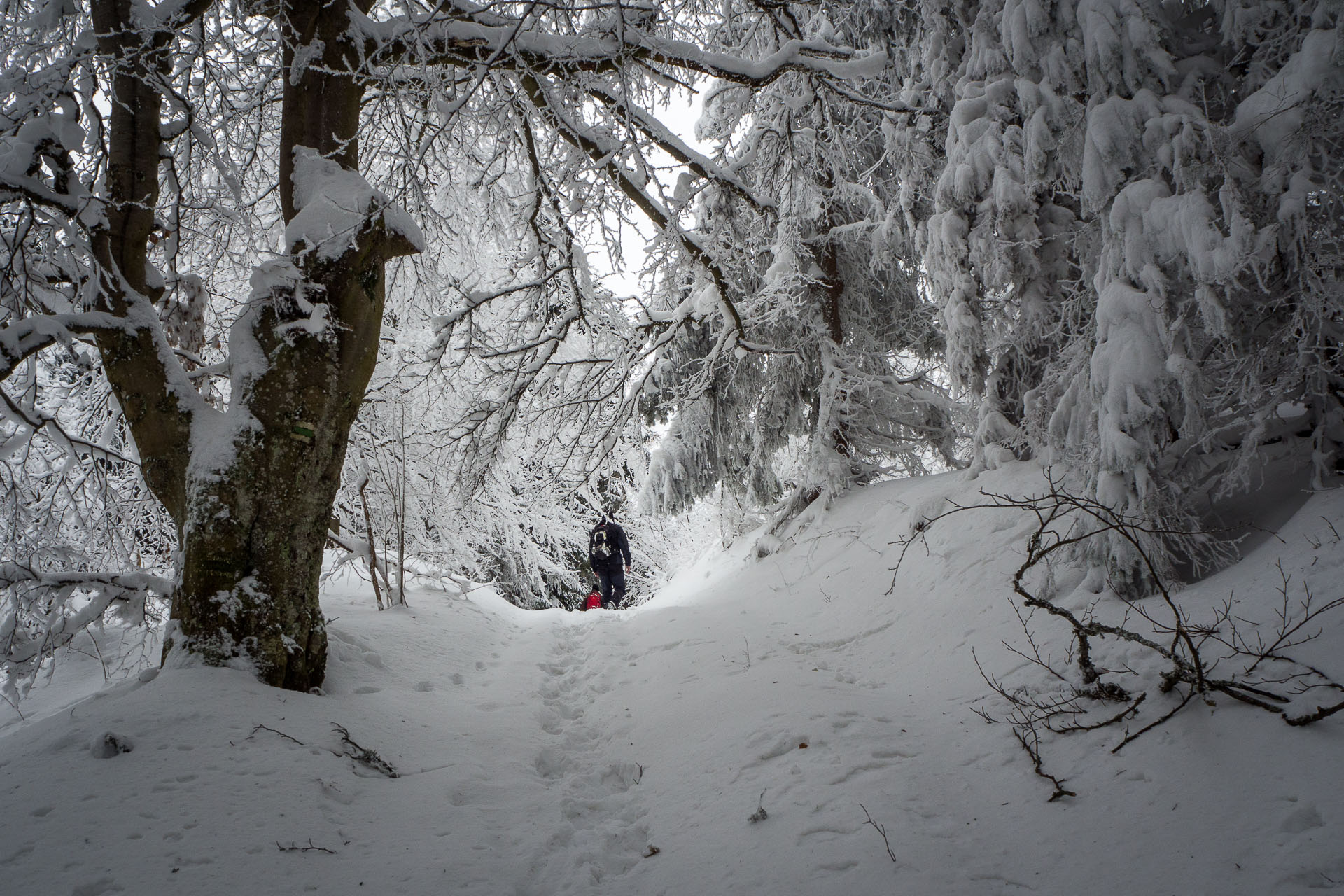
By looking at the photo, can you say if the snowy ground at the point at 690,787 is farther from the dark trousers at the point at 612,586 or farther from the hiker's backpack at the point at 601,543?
the dark trousers at the point at 612,586

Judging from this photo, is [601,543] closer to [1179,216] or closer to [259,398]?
[259,398]

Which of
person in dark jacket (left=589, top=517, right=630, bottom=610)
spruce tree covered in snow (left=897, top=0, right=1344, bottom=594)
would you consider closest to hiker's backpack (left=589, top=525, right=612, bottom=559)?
person in dark jacket (left=589, top=517, right=630, bottom=610)

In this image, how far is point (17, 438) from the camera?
3377 millimetres

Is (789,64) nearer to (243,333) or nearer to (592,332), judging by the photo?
(592,332)

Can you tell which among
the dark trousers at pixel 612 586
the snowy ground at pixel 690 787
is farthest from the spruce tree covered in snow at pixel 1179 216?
the dark trousers at pixel 612 586

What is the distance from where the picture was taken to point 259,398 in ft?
10.9

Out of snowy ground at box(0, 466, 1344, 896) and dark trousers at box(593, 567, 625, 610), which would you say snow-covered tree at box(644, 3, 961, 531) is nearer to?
dark trousers at box(593, 567, 625, 610)

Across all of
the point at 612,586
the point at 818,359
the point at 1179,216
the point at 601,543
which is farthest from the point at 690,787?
the point at 612,586

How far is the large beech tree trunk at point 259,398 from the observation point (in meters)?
3.17

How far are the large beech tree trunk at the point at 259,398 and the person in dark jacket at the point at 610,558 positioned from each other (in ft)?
23.2

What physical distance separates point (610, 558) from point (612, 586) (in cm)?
54

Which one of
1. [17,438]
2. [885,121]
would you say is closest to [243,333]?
[17,438]

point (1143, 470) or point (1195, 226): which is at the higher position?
point (1195, 226)

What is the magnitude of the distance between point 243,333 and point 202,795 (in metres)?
2.28
